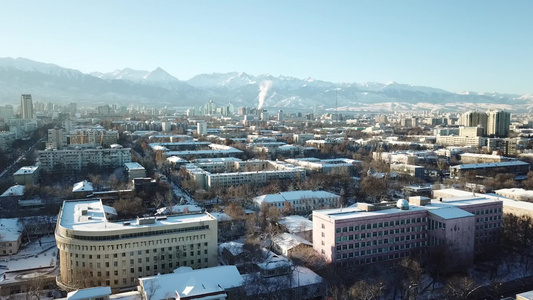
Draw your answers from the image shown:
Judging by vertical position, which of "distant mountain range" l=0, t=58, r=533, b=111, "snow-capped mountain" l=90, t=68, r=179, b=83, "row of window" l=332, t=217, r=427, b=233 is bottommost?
"row of window" l=332, t=217, r=427, b=233

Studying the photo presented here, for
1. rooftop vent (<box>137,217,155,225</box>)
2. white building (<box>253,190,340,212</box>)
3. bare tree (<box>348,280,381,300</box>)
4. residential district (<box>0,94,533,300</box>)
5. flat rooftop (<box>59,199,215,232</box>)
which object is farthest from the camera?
white building (<box>253,190,340,212</box>)

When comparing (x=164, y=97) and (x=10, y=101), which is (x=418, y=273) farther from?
(x=164, y=97)

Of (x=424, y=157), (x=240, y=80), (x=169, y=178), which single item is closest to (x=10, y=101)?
(x=169, y=178)

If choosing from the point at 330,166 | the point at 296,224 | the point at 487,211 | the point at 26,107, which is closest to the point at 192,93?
the point at 26,107

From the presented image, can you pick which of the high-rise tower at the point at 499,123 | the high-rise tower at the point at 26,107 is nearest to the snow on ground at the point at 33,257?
the high-rise tower at the point at 499,123

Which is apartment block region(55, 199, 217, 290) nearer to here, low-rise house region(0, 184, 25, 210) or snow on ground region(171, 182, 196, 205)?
low-rise house region(0, 184, 25, 210)

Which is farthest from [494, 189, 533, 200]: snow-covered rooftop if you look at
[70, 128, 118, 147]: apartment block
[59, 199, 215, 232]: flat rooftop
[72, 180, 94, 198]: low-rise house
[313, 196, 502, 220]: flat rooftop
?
[70, 128, 118, 147]: apartment block
